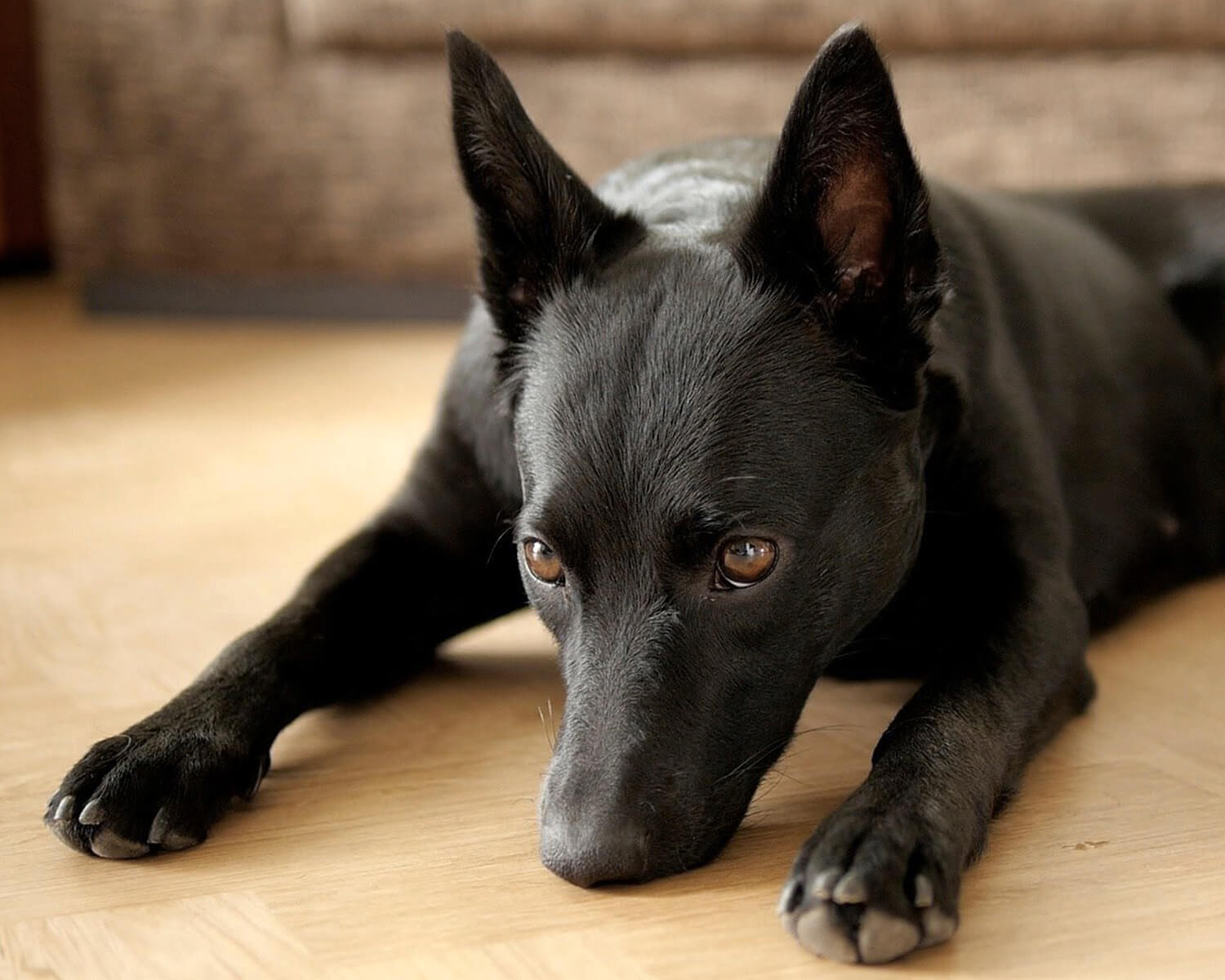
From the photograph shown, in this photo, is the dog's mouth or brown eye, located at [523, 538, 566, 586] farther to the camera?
brown eye, located at [523, 538, 566, 586]

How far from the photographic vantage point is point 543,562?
164 cm

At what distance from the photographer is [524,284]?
1853mm

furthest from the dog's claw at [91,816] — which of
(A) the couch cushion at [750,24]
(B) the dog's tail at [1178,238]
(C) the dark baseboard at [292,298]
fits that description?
(C) the dark baseboard at [292,298]

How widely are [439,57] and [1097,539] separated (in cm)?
311

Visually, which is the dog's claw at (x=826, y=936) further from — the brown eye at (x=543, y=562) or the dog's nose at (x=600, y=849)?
the brown eye at (x=543, y=562)

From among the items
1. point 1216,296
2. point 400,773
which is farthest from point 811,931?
point 1216,296

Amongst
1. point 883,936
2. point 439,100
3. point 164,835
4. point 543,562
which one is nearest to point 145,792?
point 164,835

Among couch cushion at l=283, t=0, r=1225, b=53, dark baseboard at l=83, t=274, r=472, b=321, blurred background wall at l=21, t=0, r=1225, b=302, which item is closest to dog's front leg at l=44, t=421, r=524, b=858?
couch cushion at l=283, t=0, r=1225, b=53

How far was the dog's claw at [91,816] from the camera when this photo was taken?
1564 mm

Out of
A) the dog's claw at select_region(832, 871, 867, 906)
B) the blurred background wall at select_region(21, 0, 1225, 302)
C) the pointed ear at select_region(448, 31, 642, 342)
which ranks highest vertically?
the pointed ear at select_region(448, 31, 642, 342)

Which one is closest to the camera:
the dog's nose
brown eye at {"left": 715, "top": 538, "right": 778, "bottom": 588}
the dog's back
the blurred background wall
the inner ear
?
the dog's nose

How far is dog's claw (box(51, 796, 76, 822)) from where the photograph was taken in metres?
1.58

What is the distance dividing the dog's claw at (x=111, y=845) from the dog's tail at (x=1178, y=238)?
1990 mm

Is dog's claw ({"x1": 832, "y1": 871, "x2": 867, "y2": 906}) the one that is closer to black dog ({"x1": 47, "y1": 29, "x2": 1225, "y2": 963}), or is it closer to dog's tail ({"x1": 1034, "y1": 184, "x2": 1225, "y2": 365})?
black dog ({"x1": 47, "y1": 29, "x2": 1225, "y2": 963})
